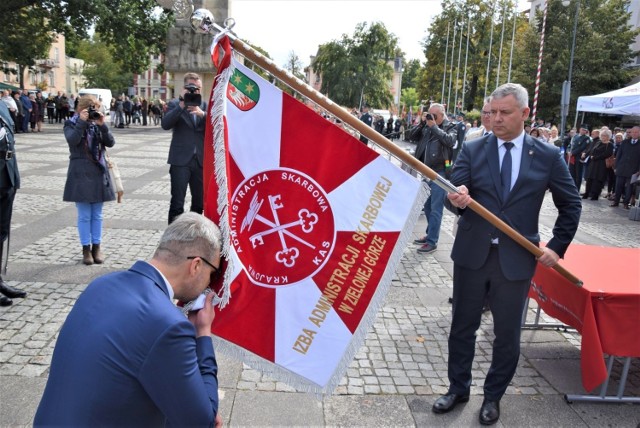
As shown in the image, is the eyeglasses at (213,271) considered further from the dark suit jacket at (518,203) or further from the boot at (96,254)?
the boot at (96,254)

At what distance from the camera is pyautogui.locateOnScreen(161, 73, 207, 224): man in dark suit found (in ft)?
19.3

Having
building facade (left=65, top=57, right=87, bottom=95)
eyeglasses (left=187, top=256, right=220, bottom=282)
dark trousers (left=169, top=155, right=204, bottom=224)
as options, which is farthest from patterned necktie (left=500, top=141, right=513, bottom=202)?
building facade (left=65, top=57, right=87, bottom=95)

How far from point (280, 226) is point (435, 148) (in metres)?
5.11

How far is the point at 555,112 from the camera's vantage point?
32406 millimetres

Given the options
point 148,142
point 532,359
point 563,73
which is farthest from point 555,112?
point 532,359

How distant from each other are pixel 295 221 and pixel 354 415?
165 centimetres

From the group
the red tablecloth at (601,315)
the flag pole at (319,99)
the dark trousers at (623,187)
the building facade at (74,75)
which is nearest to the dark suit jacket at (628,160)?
the dark trousers at (623,187)

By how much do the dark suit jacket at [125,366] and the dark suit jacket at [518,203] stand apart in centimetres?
203

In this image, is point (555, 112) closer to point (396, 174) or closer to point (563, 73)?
point (563, 73)

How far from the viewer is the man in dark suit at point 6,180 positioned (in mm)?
4672

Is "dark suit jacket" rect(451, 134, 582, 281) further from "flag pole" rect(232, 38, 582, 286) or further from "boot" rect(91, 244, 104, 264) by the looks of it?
"boot" rect(91, 244, 104, 264)

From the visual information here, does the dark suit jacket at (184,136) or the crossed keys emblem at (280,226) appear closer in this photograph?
the crossed keys emblem at (280,226)

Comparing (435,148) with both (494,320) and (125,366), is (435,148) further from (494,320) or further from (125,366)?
(125,366)

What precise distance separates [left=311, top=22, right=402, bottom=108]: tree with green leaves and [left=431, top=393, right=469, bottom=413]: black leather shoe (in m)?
44.9
